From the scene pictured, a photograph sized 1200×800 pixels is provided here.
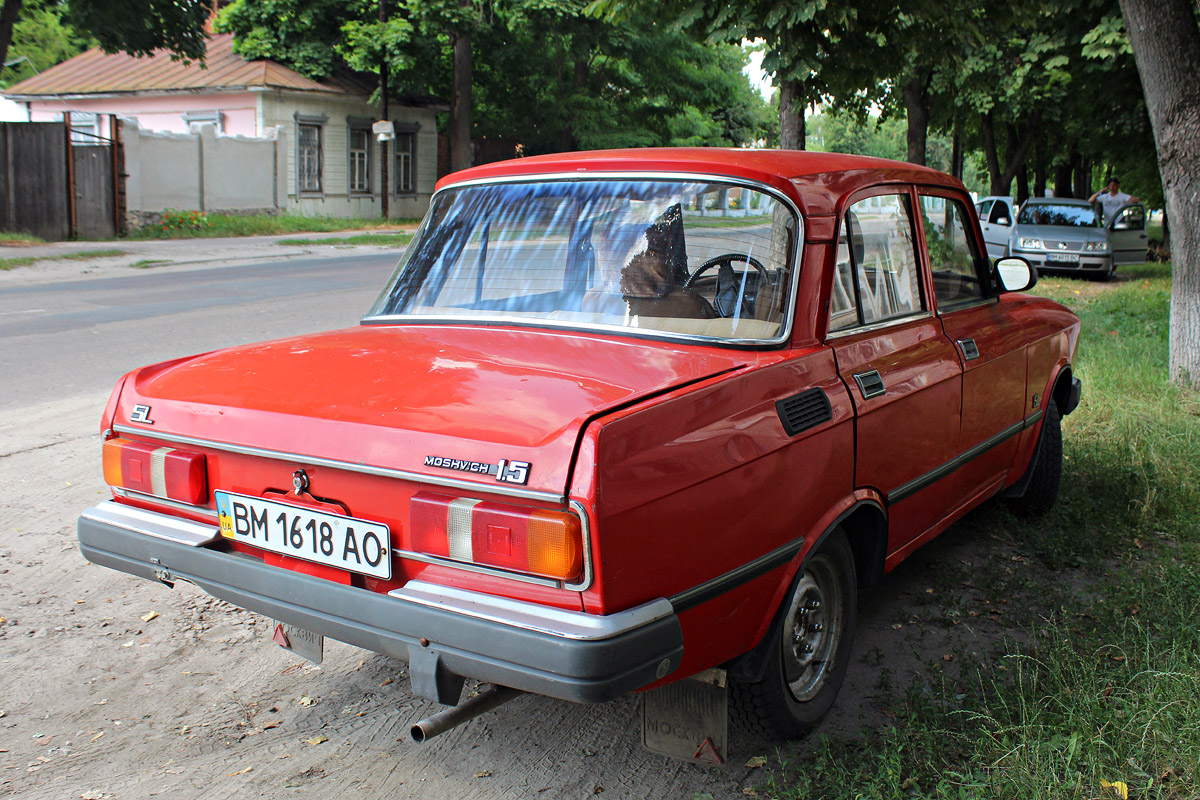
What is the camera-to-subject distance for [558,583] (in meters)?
2.34

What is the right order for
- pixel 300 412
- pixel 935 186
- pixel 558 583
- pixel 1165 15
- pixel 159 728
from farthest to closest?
pixel 1165 15 → pixel 935 186 → pixel 159 728 → pixel 300 412 → pixel 558 583

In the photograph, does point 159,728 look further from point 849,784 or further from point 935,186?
point 935,186

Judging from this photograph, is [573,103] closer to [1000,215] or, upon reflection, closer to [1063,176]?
[1000,215]

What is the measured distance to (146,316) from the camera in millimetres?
11648

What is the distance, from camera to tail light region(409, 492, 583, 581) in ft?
7.54

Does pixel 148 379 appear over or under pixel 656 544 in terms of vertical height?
over

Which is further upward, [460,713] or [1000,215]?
[1000,215]

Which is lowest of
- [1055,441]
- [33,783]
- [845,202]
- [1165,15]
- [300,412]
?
[33,783]

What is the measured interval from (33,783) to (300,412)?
1316 mm

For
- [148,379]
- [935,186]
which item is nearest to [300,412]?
[148,379]

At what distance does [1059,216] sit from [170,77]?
26036 millimetres

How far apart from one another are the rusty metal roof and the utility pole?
1800mm

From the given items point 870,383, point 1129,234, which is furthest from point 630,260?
point 1129,234

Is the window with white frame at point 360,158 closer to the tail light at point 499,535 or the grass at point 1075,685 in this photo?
the grass at point 1075,685
